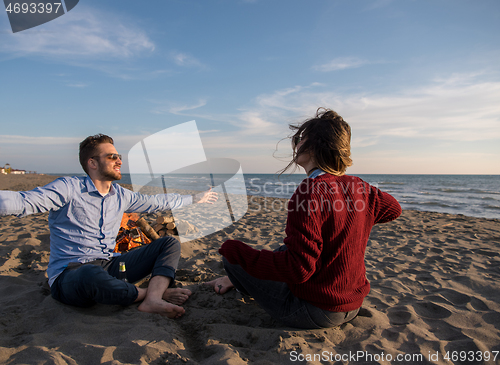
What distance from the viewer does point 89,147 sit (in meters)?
2.55

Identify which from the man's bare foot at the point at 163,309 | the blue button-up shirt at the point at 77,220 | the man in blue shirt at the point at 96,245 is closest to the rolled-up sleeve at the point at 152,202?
the man in blue shirt at the point at 96,245

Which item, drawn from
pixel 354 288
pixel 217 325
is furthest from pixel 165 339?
pixel 354 288

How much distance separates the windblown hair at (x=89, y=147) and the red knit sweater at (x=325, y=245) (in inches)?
66.7

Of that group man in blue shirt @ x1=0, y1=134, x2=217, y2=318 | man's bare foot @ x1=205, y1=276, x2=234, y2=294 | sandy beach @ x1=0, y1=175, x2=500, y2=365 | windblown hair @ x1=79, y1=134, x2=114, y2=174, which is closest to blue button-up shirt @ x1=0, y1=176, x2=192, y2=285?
man in blue shirt @ x1=0, y1=134, x2=217, y2=318

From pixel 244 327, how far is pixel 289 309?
0.39 meters

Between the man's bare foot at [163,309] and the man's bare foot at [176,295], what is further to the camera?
the man's bare foot at [176,295]

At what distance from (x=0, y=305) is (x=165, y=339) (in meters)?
1.54

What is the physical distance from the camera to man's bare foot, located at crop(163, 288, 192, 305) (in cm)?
238

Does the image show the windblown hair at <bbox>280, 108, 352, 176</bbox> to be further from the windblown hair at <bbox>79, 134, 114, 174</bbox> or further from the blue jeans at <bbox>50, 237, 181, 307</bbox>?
the windblown hair at <bbox>79, 134, 114, 174</bbox>

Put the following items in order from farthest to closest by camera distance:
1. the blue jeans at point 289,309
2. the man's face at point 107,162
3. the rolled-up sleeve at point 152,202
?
the rolled-up sleeve at point 152,202
the man's face at point 107,162
the blue jeans at point 289,309

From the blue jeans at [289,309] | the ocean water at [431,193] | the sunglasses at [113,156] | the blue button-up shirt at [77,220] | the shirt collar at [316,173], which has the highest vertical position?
the sunglasses at [113,156]

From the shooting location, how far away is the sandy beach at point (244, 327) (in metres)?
1.65

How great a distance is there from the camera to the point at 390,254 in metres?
4.23

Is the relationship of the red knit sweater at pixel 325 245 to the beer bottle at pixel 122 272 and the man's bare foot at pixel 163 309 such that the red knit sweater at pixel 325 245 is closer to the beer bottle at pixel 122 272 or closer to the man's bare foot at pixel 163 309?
the man's bare foot at pixel 163 309
